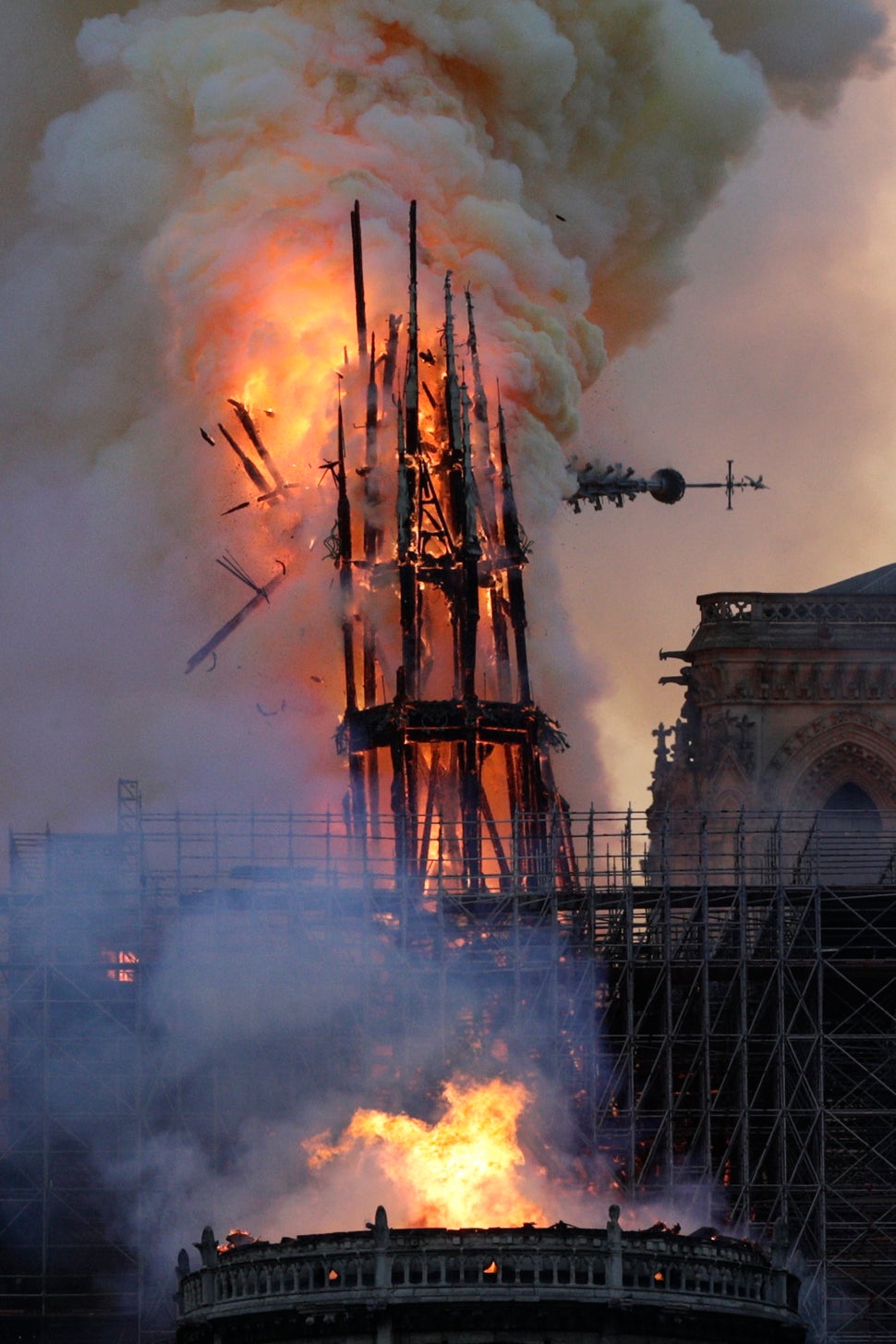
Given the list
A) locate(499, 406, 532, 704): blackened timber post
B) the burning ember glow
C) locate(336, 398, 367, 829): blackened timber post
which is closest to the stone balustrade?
the burning ember glow

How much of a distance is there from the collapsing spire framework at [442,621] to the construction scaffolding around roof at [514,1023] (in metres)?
5.05

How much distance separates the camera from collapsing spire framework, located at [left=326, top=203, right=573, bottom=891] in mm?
90188

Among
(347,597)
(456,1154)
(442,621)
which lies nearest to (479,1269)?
(456,1154)

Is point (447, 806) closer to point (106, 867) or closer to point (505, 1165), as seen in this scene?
point (106, 867)

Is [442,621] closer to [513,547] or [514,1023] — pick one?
[513,547]

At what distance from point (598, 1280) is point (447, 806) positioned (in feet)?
78.2

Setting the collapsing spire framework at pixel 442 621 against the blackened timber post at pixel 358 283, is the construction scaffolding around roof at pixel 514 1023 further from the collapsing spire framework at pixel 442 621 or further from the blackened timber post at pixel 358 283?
the blackened timber post at pixel 358 283

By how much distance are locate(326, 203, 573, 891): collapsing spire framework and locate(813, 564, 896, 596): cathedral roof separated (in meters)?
10.2

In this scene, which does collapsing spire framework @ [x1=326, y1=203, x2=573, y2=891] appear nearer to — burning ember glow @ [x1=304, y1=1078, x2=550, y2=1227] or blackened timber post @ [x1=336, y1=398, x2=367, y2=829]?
blackened timber post @ [x1=336, y1=398, x2=367, y2=829]

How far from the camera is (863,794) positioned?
324 ft

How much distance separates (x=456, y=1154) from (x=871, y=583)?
29971 mm

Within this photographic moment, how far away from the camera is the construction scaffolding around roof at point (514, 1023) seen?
8175 cm

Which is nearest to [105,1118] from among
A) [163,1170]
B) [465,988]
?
[163,1170]

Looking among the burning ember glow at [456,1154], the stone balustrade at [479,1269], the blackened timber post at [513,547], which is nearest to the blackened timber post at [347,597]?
the blackened timber post at [513,547]
